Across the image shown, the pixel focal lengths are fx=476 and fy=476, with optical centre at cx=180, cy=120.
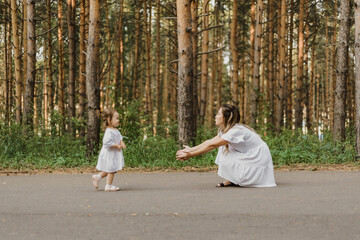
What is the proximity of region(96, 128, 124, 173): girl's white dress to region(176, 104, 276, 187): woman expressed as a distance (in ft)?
3.09

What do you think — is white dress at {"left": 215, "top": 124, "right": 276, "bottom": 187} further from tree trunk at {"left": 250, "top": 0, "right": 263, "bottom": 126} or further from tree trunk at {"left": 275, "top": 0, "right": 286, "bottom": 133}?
tree trunk at {"left": 275, "top": 0, "right": 286, "bottom": 133}

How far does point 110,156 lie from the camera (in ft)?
24.2

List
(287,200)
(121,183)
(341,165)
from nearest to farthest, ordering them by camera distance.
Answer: (287,200), (121,183), (341,165)

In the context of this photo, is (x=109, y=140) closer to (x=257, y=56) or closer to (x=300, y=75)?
(x=257, y=56)

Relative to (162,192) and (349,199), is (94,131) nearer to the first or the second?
(162,192)

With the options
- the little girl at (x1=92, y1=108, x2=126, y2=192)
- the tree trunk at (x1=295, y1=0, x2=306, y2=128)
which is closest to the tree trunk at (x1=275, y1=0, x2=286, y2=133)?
the tree trunk at (x1=295, y1=0, x2=306, y2=128)

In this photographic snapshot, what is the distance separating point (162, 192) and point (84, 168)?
4.15m

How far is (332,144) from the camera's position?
12461 mm

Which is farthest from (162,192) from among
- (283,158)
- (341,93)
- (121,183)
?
(341,93)

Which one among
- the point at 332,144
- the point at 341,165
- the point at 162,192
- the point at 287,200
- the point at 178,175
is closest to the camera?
the point at 287,200

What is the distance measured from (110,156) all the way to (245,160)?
6.87ft

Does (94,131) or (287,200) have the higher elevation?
(94,131)

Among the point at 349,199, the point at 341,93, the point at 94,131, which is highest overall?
the point at 341,93

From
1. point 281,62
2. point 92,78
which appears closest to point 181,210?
point 92,78
